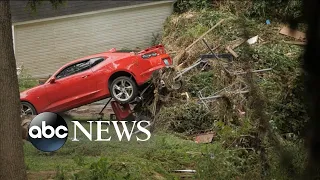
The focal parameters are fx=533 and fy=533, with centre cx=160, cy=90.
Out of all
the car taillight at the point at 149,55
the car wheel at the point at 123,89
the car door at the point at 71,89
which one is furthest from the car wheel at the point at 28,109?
the car taillight at the point at 149,55

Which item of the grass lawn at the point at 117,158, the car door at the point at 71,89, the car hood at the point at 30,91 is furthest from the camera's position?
the car hood at the point at 30,91

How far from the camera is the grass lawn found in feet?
26.3

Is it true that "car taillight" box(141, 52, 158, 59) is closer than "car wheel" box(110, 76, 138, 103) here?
No

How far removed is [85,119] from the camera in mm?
12828

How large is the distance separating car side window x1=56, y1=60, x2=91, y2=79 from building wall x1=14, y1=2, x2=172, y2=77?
3240mm

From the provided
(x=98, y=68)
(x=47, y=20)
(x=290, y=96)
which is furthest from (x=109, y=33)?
(x=290, y=96)

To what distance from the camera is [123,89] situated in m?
12.6

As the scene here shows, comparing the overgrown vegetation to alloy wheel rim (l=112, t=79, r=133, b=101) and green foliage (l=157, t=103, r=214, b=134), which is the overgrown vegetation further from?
alloy wheel rim (l=112, t=79, r=133, b=101)

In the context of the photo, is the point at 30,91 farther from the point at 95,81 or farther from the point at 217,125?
the point at 217,125

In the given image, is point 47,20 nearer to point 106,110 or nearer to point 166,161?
point 106,110

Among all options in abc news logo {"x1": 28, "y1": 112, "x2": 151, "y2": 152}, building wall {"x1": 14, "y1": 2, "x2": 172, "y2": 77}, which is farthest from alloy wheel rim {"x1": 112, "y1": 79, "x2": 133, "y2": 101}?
building wall {"x1": 14, "y1": 2, "x2": 172, "y2": 77}

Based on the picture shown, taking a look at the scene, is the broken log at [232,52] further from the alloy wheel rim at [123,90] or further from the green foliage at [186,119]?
the alloy wheel rim at [123,90]

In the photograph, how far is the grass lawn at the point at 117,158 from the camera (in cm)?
801

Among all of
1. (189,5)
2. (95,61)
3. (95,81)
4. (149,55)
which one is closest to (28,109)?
(95,81)
